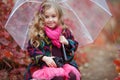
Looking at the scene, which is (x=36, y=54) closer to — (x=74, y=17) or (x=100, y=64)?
(x=74, y=17)

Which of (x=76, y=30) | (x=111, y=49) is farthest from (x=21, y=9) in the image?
(x=111, y=49)

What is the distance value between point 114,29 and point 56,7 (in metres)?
6.61

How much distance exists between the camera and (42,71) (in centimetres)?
541

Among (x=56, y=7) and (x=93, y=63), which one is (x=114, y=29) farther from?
(x=56, y=7)

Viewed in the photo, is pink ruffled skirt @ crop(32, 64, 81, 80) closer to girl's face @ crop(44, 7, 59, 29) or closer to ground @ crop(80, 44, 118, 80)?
girl's face @ crop(44, 7, 59, 29)

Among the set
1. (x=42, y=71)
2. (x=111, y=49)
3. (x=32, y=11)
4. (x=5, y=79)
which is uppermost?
(x=32, y=11)

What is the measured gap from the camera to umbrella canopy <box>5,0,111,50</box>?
19.1 ft

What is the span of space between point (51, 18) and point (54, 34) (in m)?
0.18

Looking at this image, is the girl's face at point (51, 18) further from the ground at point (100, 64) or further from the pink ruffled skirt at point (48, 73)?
the ground at point (100, 64)

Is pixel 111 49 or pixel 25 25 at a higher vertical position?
pixel 25 25

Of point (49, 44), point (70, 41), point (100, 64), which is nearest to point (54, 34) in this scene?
point (49, 44)

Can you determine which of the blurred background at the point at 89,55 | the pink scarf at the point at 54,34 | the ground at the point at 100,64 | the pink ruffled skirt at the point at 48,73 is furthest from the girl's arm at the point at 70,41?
the ground at the point at 100,64

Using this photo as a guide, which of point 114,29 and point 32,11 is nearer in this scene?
point 32,11

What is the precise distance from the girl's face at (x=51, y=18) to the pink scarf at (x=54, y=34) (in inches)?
1.8
